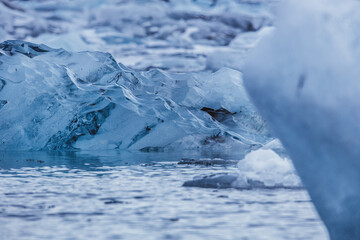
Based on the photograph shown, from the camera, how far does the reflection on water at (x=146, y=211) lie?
6.34 meters

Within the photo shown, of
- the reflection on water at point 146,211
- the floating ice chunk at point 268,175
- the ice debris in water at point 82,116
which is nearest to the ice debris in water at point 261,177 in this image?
the floating ice chunk at point 268,175

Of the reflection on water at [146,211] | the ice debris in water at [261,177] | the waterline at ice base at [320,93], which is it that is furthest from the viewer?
the ice debris in water at [261,177]

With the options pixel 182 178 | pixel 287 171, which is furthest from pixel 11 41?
pixel 287 171

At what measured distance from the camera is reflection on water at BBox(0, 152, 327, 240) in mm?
6340

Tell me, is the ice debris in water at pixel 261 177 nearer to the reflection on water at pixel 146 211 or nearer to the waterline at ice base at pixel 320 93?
the reflection on water at pixel 146 211

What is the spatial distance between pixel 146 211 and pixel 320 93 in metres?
3.63

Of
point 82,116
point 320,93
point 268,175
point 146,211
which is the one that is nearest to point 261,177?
point 268,175

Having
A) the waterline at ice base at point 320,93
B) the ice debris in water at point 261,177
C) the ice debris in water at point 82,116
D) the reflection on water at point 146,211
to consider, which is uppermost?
the ice debris in water at point 82,116

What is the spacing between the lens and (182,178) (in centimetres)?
1229

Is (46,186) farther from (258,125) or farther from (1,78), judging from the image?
(258,125)

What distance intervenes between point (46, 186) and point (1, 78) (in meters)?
19.2

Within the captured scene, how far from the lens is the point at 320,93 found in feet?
15.6

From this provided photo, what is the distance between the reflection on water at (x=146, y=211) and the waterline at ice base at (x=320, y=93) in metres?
1.19

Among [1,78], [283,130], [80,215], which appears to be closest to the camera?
[283,130]
